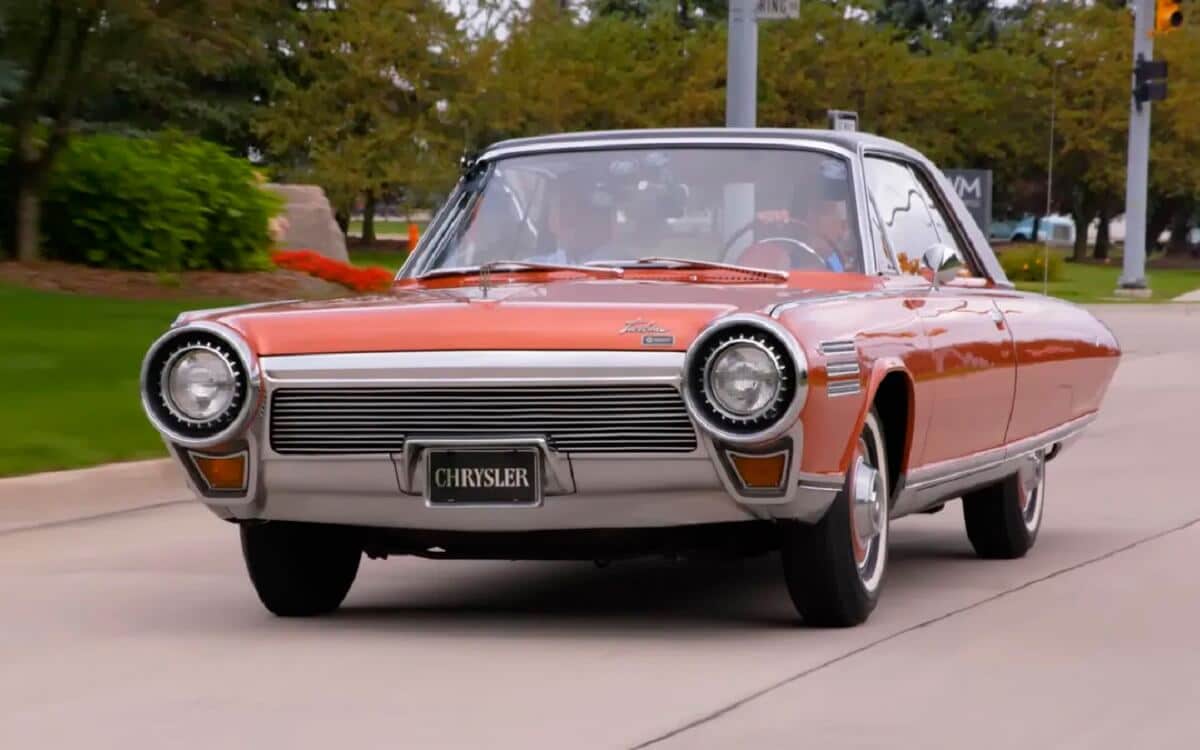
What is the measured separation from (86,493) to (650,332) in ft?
16.6

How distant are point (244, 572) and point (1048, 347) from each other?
10.2 ft

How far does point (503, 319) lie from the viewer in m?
7.11

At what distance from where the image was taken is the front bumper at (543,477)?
691 cm

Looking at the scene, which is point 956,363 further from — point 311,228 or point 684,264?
point 311,228

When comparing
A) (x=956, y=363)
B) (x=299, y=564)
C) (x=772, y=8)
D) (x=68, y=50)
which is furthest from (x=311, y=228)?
(x=299, y=564)

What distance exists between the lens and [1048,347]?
30.9 feet

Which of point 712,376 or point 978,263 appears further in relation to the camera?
point 978,263

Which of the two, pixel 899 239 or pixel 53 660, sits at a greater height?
pixel 899 239

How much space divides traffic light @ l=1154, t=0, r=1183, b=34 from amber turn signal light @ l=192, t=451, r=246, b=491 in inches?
1138

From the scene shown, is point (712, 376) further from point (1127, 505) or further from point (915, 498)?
point (1127, 505)

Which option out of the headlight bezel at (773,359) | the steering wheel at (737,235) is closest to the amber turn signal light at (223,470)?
the headlight bezel at (773,359)

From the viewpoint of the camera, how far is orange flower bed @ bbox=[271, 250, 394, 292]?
24.7m

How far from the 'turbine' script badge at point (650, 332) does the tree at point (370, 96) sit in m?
53.0

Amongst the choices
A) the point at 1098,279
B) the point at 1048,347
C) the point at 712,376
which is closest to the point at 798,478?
the point at 712,376
